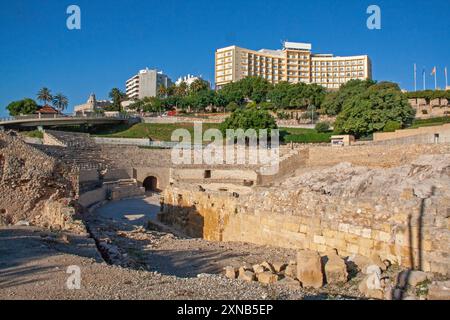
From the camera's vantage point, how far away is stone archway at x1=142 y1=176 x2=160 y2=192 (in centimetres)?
3916

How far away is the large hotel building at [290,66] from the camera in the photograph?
11394 centimetres

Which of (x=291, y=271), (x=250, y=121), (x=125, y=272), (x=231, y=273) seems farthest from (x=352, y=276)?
(x=250, y=121)

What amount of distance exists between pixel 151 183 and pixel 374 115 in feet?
78.8

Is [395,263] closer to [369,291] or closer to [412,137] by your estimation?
[369,291]

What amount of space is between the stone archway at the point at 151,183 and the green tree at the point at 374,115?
2055 cm

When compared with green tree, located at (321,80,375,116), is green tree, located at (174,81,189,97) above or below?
above

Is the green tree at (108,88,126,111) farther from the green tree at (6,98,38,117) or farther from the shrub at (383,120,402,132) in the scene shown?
the shrub at (383,120,402,132)

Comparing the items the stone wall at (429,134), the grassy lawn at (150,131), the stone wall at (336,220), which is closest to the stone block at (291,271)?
the stone wall at (336,220)

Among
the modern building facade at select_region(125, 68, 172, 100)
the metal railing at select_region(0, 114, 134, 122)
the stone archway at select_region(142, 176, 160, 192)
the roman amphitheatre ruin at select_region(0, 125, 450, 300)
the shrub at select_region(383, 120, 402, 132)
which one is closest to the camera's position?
the roman amphitheatre ruin at select_region(0, 125, 450, 300)

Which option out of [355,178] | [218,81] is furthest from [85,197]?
[218,81]

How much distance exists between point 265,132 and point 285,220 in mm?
36499

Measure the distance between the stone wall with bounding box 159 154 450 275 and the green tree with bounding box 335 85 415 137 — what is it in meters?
24.0

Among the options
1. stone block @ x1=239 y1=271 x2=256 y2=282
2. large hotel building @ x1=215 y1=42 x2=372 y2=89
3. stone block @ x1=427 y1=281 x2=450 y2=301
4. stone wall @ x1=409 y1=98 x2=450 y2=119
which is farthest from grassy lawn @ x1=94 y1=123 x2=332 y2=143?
large hotel building @ x1=215 y1=42 x2=372 y2=89
